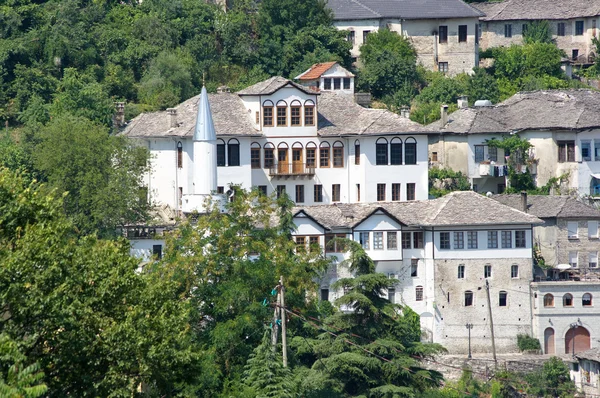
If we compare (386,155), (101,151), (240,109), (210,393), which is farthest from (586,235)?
(210,393)

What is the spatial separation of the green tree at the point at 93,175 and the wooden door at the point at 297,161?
7752 mm

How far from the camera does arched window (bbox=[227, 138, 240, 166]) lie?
8331cm

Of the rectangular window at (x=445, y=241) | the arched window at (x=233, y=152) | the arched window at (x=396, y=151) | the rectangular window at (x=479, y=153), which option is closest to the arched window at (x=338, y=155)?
the arched window at (x=396, y=151)

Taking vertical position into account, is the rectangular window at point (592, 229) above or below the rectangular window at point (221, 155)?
below

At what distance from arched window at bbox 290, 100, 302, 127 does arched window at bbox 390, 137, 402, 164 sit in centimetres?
468

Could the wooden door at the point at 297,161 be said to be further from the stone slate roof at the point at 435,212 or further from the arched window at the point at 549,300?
the arched window at the point at 549,300

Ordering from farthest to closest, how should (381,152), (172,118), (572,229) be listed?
(172,118) → (381,152) → (572,229)

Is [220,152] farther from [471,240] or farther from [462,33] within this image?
[462,33]

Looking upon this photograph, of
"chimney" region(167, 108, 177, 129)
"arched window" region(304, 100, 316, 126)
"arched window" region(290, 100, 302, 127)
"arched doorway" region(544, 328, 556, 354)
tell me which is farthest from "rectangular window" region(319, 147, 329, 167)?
"arched doorway" region(544, 328, 556, 354)

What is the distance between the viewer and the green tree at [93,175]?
7881 cm

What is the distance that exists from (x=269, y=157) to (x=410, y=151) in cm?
693

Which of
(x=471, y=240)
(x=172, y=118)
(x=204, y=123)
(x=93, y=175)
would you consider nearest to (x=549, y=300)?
(x=471, y=240)

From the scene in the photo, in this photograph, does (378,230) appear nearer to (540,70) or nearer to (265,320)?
(265,320)

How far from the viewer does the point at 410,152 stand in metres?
84.2
